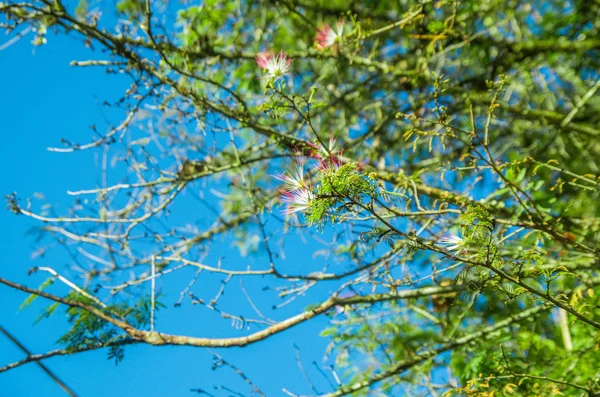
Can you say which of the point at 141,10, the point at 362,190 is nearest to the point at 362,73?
the point at 141,10

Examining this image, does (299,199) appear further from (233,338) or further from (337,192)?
(233,338)

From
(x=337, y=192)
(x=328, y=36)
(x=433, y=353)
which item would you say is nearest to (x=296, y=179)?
(x=337, y=192)

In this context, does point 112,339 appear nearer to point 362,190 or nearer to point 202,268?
point 202,268

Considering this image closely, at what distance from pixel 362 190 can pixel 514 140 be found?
11.8 feet

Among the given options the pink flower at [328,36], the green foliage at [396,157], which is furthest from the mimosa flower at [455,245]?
the pink flower at [328,36]

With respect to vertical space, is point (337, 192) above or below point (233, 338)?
below

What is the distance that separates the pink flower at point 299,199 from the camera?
148 centimetres

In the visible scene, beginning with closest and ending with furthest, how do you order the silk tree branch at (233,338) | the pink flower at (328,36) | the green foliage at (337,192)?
the green foliage at (337,192) → the silk tree branch at (233,338) → the pink flower at (328,36)

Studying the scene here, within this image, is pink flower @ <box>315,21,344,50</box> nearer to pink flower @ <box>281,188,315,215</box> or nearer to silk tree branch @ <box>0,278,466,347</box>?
silk tree branch @ <box>0,278,466,347</box>

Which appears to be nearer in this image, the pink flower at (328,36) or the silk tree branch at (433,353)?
the silk tree branch at (433,353)

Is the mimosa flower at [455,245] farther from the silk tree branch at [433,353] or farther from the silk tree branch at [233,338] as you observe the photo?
the silk tree branch at [433,353]

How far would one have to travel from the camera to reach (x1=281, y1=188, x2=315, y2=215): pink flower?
148 cm

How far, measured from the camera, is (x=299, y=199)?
60.0 inches

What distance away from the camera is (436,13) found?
4.87 meters
